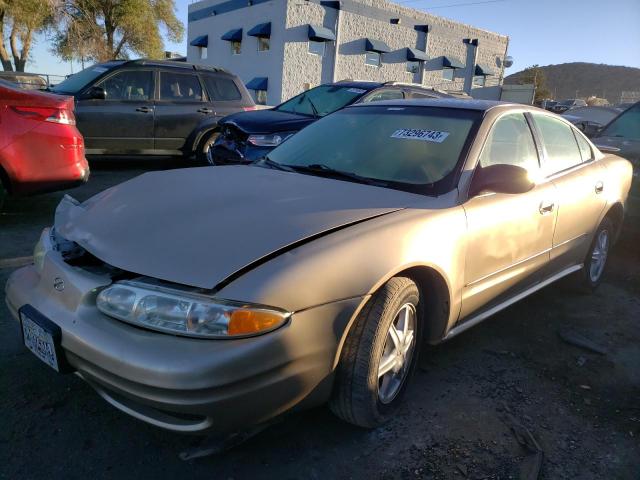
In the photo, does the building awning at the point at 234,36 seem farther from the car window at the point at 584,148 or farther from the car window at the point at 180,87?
the car window at the point at 584,148

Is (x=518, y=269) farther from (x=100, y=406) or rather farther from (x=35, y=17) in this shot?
(x=35, y=17)

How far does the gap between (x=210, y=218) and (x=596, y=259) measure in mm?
3535

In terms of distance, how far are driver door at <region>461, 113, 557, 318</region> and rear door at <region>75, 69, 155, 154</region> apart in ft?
20.7

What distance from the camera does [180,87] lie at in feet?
27.7

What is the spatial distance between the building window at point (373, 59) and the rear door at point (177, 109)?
61.7 ft

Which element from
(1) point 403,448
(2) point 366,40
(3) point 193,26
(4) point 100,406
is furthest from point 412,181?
(3) point 193,26

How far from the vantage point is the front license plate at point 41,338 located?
2.05 m

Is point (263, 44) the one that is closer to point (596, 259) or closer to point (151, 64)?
point (151, 64)

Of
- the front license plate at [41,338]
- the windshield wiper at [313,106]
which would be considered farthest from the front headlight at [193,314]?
the windshield wiper at [313,106]

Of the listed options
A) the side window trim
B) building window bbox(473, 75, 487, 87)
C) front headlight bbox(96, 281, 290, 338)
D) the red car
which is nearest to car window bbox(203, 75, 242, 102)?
the side window trim

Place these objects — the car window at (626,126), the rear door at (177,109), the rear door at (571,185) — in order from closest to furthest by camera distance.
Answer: the rear door at (571,185) → the car window at (626,126) → the rear door at (177,109)

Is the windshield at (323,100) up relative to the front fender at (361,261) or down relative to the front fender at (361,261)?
up

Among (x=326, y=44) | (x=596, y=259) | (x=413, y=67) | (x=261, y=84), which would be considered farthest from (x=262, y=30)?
(x=596, y=259)

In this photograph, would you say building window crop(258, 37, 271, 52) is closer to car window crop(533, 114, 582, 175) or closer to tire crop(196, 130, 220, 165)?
tire crop(196, 130, 220, 165)
